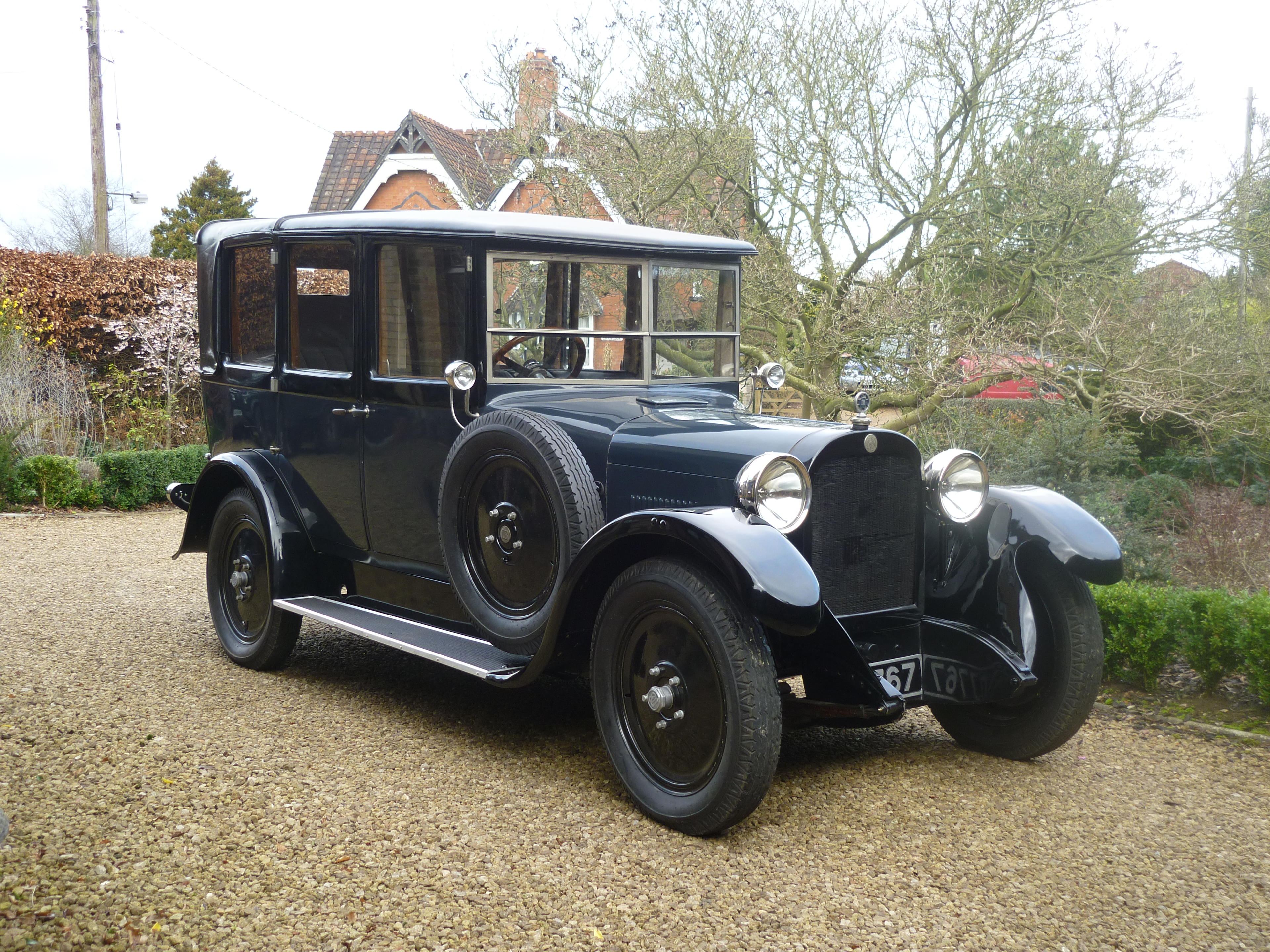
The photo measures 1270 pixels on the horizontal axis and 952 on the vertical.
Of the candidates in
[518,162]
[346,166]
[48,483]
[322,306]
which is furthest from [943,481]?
[346,166]

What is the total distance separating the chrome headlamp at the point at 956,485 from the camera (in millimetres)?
3930

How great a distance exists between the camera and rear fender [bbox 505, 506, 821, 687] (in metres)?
3.08

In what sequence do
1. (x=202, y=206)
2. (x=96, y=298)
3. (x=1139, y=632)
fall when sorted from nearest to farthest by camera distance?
(x=1139, y=632) → (x=96, y=298) → (x=202, y=206)

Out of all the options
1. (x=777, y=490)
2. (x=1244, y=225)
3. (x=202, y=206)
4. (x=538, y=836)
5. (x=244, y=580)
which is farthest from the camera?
(x=202, y=206)

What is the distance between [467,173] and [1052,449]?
7242 millimetres

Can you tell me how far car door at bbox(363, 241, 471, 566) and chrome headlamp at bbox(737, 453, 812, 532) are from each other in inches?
57.4

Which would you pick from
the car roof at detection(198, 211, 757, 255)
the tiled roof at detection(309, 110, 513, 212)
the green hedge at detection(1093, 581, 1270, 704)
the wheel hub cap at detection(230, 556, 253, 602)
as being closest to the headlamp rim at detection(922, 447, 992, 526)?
the green hedge at detection(1093, 581, 1270, 704)

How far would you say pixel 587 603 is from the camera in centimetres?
375

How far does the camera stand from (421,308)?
455 cm

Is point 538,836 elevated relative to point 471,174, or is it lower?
lower

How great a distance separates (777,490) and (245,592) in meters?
3.15

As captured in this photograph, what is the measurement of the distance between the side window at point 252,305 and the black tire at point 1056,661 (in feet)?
11.8

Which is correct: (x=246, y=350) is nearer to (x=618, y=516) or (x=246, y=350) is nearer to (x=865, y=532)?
(x=618, y=516)

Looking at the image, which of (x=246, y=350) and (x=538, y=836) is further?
(x=246, y=350)
